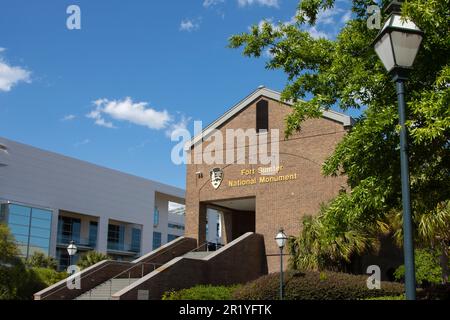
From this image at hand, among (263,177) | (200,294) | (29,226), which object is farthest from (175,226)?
(200,294)

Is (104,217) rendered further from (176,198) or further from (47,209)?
(176,198)

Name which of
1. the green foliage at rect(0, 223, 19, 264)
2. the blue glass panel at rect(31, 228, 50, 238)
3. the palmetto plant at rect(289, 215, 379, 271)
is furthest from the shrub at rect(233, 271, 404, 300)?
the blue glass panel at rect(31, 228, 50, 238)

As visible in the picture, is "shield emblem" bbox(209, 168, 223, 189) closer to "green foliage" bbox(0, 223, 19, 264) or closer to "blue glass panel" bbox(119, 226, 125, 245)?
"green foliage" bbox(0, 223, 19, 264)

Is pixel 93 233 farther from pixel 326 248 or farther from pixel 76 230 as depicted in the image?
pixel 326 248

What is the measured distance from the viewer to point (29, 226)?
58250 mm

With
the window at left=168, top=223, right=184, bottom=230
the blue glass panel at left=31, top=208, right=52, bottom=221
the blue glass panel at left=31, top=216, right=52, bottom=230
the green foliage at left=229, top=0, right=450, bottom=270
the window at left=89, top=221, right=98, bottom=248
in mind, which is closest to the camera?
the green foliage at left=229, top=0, right=450, bottom=270

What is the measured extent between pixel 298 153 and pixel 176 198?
52091 mm

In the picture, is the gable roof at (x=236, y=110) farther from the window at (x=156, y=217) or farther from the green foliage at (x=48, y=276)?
the window at (x=156, y=217)

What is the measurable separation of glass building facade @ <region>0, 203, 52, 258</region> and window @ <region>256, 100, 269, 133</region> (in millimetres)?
30437

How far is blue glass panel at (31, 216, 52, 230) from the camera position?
193 feet

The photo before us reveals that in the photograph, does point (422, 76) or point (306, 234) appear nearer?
point (422, 76)

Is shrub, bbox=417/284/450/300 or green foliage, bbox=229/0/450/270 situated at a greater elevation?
green foliage, bbox=229/0/450/270
